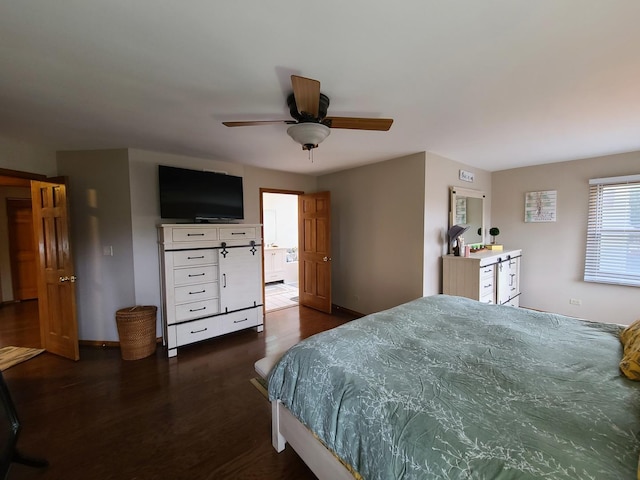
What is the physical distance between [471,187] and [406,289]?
2071 mm

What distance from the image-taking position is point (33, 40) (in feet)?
4.27

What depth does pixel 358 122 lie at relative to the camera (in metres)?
1.85

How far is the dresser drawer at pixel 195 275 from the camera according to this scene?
302 centimetres

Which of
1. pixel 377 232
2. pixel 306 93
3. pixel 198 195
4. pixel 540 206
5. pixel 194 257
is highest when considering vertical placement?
pixel 306 93

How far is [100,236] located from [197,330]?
166cm

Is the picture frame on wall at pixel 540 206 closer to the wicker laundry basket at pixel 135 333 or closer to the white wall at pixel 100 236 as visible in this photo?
the wicker laundry basket at pixel 135 333

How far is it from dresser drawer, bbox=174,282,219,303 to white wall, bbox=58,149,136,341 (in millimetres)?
684

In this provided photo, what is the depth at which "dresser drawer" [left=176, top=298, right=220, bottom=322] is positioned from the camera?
3.01 m

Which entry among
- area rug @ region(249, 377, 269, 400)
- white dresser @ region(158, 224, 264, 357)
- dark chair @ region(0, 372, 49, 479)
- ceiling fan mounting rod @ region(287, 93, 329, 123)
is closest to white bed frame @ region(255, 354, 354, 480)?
area rug @ region(249, 377, 269, 400)

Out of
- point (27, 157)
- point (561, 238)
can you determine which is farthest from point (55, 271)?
point (561, 238)

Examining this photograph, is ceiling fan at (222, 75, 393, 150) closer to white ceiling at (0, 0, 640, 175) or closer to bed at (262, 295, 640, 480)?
white ceiling at (0, 0, 640, 175)

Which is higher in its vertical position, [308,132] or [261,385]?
[308,132]

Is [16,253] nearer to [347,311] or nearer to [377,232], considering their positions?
[347,311]

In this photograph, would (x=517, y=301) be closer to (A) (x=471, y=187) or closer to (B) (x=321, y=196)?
(A) (x=471, y=187)
